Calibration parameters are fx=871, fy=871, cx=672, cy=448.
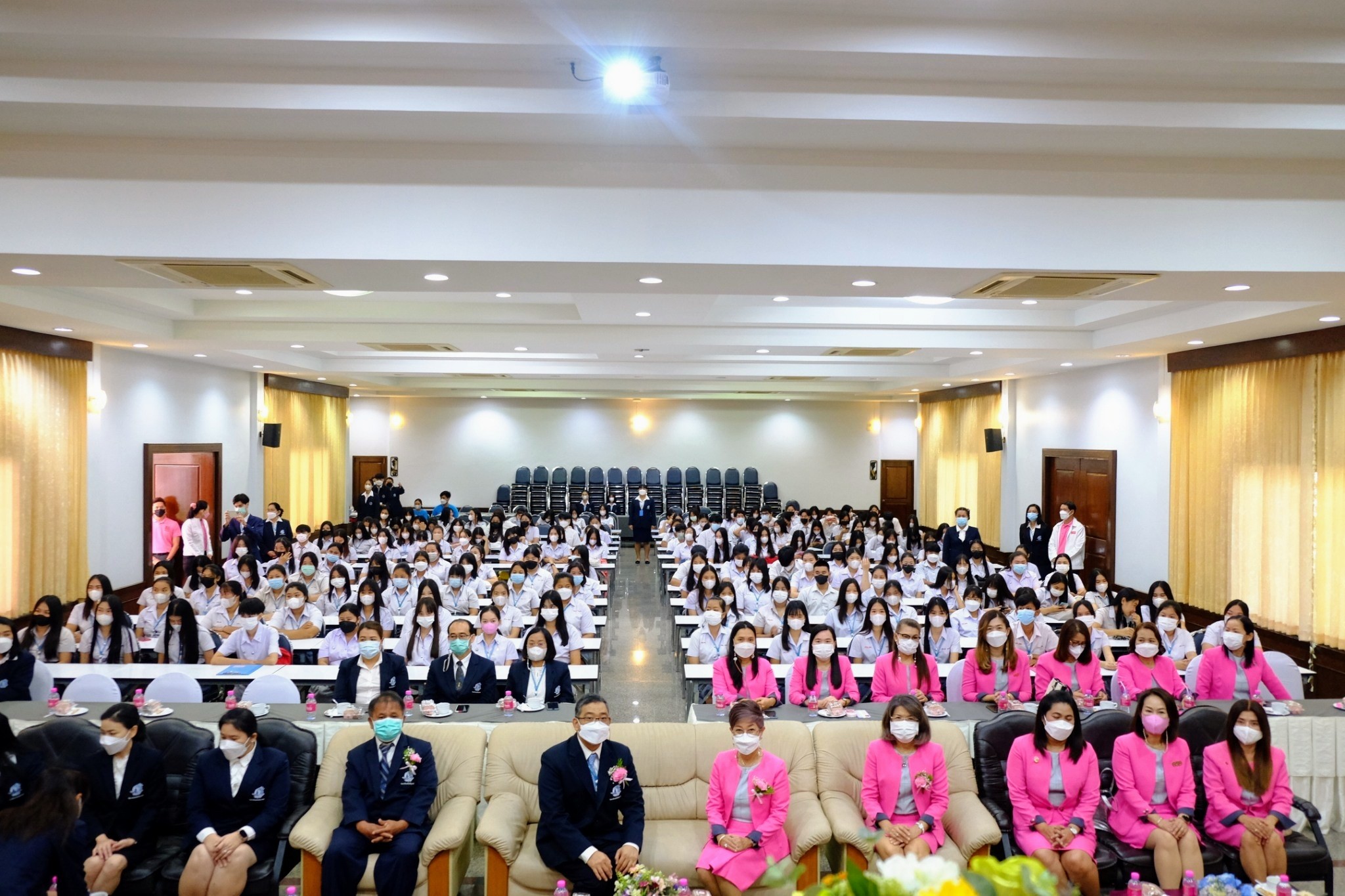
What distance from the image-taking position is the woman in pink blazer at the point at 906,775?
4.62 m

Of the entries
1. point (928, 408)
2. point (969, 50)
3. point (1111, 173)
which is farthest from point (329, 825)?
point (928, 408)

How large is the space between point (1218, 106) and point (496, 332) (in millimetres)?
8155

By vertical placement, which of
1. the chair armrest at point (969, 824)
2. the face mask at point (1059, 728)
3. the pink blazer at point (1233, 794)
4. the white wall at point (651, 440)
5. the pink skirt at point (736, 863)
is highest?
the white wall at point (651, 440)

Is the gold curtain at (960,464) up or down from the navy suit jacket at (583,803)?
up

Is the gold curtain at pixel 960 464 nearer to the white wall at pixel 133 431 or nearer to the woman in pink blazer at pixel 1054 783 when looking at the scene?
the woman in pink blazer at pixel 1054 783

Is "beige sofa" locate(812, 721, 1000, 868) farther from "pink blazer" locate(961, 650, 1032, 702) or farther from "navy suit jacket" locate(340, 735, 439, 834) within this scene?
"navy suit jacket" locate(340, 735, 439, 834)

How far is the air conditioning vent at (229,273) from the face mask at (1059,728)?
515cm

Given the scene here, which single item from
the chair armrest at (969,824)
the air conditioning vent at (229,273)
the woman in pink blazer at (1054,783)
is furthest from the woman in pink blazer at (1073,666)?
the air conditioning vent at (229,273)

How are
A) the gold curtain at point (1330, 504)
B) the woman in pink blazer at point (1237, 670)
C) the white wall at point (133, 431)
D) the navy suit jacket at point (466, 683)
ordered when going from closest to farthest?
the woman in pink blazer at point (1237, 670), the navy suit jacket at point (466, 683), the gold curtain at point (1330, 504), the white wall at point (133, 431)

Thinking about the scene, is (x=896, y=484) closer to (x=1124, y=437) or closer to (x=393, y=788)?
(x=1124, y=437)

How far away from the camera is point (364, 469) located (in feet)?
79.6

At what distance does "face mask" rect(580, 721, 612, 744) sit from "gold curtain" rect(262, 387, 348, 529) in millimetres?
14000

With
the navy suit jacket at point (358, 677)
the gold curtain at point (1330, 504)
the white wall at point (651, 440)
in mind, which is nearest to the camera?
the navy suit jacket at point (358, 677)

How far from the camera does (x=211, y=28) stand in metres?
3.89
